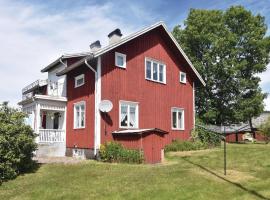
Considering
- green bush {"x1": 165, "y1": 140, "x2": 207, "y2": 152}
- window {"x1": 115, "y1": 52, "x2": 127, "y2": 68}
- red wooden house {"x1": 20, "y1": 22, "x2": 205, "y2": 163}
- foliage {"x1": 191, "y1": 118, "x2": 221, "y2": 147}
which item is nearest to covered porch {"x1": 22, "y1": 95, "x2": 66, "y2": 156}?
red wooden house {"x1": 20, "y1": 22, "x2": 205, "y2": 163}

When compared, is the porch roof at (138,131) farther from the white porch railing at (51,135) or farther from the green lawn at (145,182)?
the white porch railing at (51,135)

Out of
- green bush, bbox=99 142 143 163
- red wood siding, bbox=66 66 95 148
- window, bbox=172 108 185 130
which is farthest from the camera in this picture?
window, bbox=172 108 185 130

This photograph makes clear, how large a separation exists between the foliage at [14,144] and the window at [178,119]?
40.3 ft

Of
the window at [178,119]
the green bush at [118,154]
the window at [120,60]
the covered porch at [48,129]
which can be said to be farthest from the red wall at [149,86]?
the covered porch at [48,129]

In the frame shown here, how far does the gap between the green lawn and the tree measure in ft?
73.2

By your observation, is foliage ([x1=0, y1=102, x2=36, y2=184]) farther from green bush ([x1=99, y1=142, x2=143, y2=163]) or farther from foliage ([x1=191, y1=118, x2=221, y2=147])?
foliage ([x1=191, y1=118, x2=221, y2=147])

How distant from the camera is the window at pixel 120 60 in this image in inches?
838

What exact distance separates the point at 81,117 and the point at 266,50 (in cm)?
2733

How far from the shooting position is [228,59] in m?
38.6

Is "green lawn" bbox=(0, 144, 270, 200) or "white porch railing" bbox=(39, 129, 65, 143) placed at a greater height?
"white porch railing" bbox=(39, 129, 65, 143)

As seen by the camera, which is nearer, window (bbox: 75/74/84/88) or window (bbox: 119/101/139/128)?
window (bbox: 119/101/139/128)

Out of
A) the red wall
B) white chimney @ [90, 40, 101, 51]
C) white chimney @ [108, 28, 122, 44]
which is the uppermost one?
white chimney @ [108, 28, 122, 44]

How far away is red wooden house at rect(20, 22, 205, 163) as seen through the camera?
19.7m

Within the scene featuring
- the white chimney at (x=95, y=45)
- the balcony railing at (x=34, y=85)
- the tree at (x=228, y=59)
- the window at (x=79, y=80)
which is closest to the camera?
the window at (x=79, y=80)
